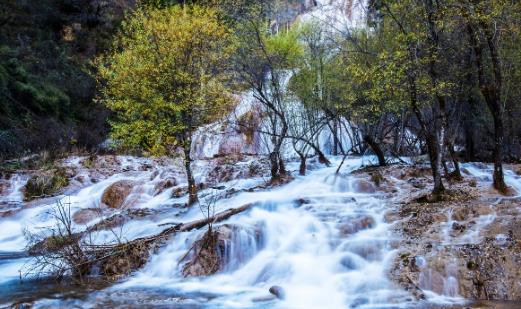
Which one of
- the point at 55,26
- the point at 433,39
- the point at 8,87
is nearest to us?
the point at 433,39

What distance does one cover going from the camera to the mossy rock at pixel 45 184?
18.2 metres

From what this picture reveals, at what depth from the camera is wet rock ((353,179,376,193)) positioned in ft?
47.4

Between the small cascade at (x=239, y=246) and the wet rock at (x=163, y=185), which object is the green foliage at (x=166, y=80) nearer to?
the small cascade at (x=239, y=246)

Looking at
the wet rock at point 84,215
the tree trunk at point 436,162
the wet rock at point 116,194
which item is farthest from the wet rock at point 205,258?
the wet rock at point 116,194

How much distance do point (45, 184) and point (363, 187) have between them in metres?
12.2

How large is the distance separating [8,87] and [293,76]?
47.5 feet

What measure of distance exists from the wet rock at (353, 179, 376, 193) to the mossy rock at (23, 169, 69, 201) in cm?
1139

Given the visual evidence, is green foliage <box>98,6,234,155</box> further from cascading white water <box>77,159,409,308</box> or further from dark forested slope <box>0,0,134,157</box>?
dark forested slope <box>0,0,134,157</box>

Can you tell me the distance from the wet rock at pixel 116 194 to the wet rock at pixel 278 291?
10.2 meters

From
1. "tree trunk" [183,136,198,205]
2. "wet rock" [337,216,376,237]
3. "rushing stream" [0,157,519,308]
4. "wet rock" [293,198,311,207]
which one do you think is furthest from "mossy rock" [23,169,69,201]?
"wet rock" [337,216,376,237]

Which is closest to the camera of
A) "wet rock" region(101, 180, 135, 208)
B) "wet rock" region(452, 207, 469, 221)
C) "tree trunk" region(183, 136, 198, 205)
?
"wet rock" region(452, 207, 469, 221)

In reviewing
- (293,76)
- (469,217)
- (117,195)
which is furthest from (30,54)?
(469,217)

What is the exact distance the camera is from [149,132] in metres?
12.6

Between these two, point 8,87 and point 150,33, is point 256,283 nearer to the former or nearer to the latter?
point 150,33
